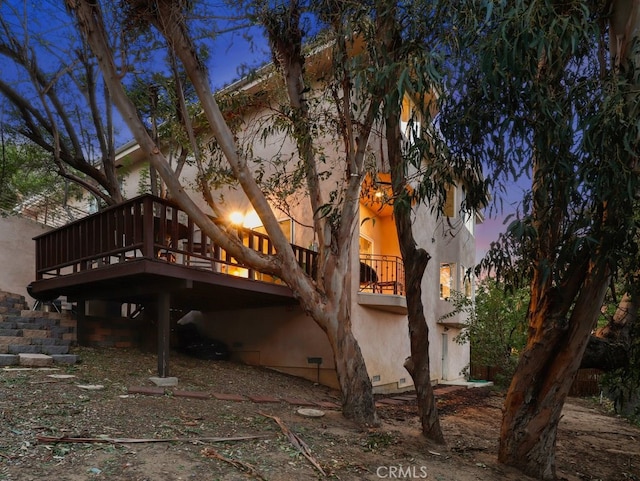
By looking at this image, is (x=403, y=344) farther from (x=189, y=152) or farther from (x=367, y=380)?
(x=189, y=152)

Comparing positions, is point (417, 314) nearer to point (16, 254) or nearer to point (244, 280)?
point (244, 280)

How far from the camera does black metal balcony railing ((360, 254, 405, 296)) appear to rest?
469 inches

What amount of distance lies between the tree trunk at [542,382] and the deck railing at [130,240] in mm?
4222

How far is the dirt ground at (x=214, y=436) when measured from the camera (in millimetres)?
4254

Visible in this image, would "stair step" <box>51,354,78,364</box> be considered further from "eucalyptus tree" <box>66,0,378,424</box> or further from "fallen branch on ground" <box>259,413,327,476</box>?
"fallen branch on ground" <box>259,413,327,476</box>

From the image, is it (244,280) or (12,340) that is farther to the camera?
(244,280)

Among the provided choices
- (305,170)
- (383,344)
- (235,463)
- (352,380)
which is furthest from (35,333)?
(383,344)

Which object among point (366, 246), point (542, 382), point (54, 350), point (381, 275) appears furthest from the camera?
point (366, 246)

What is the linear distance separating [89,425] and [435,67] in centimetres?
518

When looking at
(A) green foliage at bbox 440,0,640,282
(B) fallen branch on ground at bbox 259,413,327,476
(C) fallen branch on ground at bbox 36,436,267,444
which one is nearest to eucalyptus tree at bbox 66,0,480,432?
(A) green foliage at bbox 440,0,640,282

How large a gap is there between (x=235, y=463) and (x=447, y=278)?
12.4 meters

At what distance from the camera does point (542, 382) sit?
247 inches

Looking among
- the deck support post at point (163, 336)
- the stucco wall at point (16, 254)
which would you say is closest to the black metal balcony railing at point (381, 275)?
the deck support post at point (163, 336)

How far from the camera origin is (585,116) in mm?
4926
